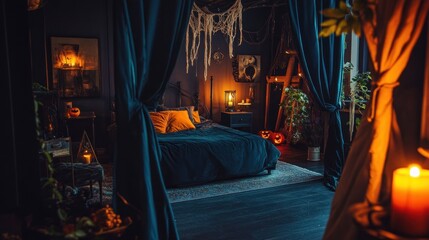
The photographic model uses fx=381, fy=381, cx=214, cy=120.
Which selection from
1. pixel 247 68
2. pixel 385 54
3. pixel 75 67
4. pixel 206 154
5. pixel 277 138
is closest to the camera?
pixel 385 54

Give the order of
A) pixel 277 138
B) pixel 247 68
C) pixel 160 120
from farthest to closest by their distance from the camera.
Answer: pixel 247 68
pixel 277 138
pixel 160 120

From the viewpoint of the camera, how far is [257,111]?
7758 mm

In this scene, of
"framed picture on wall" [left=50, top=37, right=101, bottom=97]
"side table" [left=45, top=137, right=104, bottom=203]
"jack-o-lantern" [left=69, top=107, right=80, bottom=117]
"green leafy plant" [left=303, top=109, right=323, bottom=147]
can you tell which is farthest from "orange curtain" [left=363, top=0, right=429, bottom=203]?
"framed picture on wall" [left=50, top=37, right=101, bottom=97]

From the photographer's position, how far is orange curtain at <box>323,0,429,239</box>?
1716mm

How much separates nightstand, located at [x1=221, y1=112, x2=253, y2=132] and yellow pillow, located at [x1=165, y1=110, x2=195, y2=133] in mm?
1338

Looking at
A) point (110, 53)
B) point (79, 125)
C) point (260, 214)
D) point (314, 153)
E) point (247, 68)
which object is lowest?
point (260, 214)

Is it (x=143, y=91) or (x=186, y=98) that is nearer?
(x=143, y=91)

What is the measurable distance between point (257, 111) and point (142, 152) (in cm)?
529

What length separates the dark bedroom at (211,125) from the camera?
186 centimetres

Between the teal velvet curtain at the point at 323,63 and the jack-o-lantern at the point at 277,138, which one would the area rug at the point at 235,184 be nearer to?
the teal velvet curtain at the point at 323,63

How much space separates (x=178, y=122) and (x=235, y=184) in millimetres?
1489

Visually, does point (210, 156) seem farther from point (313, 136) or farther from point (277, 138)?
point (277, 138)

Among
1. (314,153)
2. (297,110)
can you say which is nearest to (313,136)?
(314,153)

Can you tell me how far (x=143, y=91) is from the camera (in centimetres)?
274
